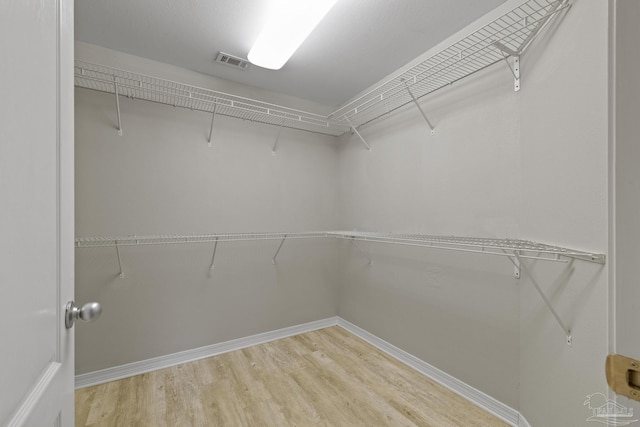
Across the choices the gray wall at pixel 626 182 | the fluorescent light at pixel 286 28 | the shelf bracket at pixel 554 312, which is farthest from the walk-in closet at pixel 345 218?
the gray wall at pixel 626 182

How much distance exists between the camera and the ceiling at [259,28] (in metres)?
1.45

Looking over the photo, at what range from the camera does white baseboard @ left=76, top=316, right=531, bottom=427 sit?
1478 millimetres

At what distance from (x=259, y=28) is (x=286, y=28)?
32 cm

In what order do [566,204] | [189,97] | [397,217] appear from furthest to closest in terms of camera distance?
[397,217]
[189,97]
[566,204]

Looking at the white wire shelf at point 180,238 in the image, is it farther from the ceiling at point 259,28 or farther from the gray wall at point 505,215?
the ceiling at point 259,28

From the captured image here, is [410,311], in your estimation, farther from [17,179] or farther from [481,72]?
[17,179]

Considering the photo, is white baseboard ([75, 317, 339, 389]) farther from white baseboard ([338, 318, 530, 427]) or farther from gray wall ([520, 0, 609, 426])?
gray wall ([520, 0, 609, 426])

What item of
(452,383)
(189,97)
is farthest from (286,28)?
(452,383)

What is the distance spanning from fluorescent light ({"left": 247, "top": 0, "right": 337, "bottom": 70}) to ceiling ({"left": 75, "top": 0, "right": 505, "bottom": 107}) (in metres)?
0.13

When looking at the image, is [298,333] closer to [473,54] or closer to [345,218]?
[345,218]

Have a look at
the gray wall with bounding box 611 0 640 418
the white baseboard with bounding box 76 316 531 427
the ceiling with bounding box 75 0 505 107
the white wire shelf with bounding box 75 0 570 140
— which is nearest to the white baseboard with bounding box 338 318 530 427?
the white baseboard with bounding box 76 316 531 427

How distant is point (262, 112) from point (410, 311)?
1949 millimetres

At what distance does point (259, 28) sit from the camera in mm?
1616

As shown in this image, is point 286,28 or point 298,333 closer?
point 286,28
